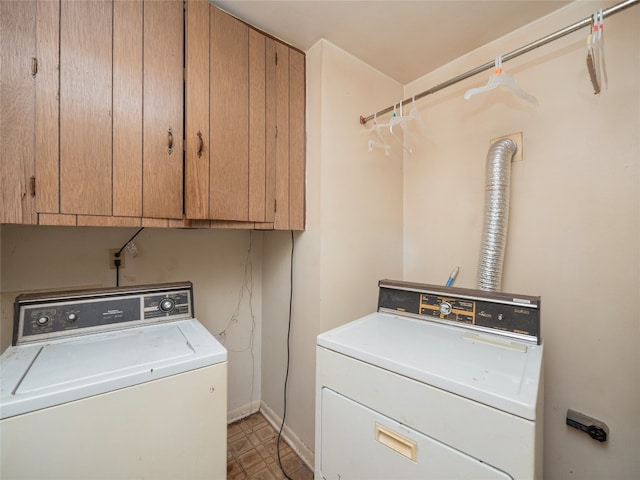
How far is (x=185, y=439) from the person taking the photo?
97 cm

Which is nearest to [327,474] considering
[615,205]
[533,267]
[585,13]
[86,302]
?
[86,302]

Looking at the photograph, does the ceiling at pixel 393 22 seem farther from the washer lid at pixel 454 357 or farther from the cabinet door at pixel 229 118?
the washer lid at pixel 454 357

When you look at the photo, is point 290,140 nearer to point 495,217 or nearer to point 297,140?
point 297,140

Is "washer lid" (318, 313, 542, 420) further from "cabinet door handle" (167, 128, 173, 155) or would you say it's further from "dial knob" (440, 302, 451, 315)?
"cabinet door handle" (167, 128, 173, 155)

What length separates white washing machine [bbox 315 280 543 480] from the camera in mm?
723

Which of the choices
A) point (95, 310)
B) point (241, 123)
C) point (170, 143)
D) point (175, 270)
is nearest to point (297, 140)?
point (241, 123)

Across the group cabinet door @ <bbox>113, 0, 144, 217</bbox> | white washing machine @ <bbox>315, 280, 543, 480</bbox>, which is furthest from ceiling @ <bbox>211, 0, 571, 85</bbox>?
white washing machine @ <bbox>315, 280, 543, 480</bbox>

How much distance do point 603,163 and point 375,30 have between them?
1.31 meters

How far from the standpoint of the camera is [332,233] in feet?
5.37

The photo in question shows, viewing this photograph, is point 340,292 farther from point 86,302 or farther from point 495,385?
point 86,302

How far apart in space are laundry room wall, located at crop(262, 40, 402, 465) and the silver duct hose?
64cm

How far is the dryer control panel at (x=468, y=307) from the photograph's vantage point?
1090 millimetres

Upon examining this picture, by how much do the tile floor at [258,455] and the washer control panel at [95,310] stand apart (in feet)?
3.24

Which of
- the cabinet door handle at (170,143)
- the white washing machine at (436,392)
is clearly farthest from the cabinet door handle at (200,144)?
the white washing machine at (436,392)
